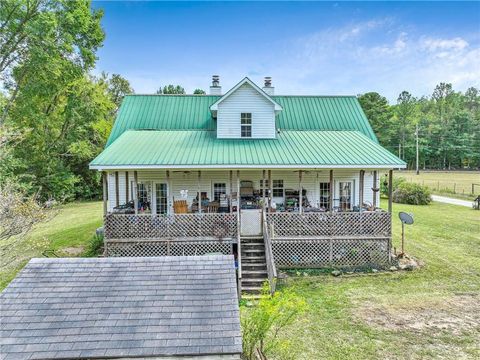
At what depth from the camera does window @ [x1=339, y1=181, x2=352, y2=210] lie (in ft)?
55.8

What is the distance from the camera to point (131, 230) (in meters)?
13.0

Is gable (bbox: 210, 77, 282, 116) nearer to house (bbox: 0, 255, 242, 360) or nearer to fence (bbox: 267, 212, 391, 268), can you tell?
fence (bbox: 267, 212, 391, 268)

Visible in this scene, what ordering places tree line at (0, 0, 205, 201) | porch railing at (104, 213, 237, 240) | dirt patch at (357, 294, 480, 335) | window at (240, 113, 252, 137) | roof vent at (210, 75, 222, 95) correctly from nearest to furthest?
dirt patch at (357, 294, 480, 335) → porch railing at (104, 213, 237, 240) → window at (240, 113, 252, 137) → tree line at (0, 0, 205, 201) → roof vent at (210, 75, 222, 95)

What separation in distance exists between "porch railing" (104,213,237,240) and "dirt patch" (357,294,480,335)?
20.4 feet

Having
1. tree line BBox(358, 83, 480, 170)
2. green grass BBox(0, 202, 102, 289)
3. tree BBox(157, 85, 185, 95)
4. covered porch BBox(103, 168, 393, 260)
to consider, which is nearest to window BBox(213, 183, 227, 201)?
covered porch BBox(103, 168, 393, 260)

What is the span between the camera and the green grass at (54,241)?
1145 cm

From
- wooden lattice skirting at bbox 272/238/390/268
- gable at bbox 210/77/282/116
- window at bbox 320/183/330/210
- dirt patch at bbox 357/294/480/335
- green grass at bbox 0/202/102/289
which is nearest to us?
dirt patch at bbox 357/294/480/335

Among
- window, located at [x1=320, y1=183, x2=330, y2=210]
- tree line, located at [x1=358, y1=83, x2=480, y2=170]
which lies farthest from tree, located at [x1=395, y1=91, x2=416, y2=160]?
window, located at [x1=320, y1=183, x2=330, y2=210]

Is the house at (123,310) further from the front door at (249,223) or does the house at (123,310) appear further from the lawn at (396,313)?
the front door at (249,223)

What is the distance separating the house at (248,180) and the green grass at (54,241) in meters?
2.90

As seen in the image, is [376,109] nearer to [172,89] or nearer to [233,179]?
[172,89]

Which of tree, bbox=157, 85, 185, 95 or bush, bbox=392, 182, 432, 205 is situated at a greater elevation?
tree, bbox=157, 85, 185, 95

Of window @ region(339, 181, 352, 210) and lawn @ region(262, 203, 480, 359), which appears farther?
window @ region(339, 181, 352, 210)

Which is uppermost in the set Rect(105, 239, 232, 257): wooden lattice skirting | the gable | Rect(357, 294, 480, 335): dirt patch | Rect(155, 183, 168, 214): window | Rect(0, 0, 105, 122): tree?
Rect(0, 0, 105, 122): tree
